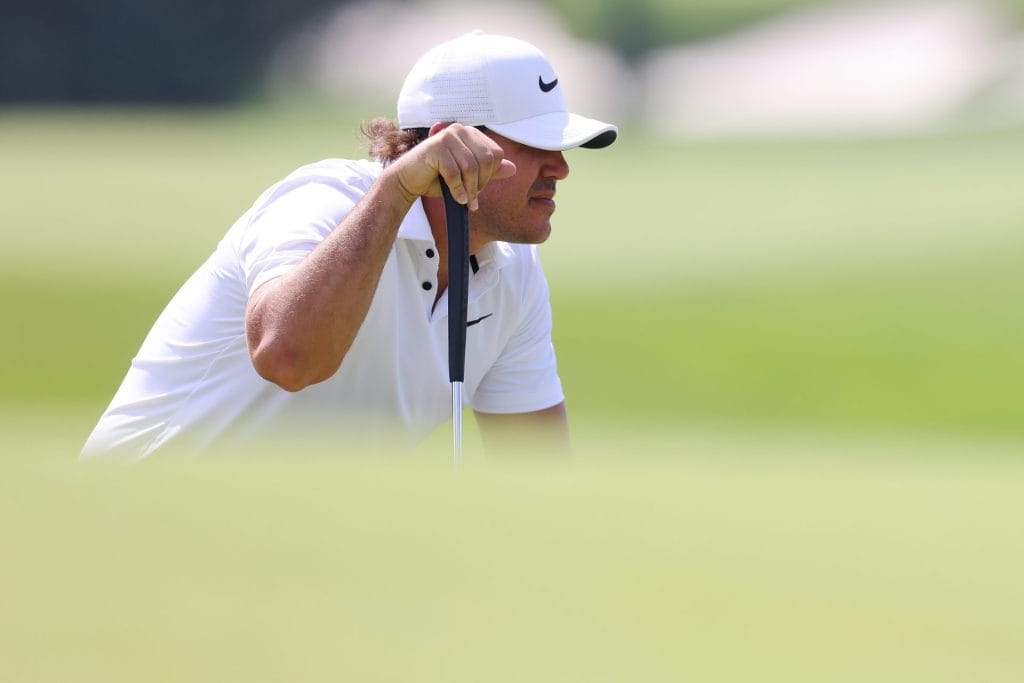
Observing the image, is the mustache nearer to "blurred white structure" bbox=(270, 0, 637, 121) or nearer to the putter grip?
the putter grip

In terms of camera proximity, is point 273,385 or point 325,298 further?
point 273,385

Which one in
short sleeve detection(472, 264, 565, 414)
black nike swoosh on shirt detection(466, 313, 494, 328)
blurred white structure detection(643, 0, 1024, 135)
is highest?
blurred white structure detection(643, 0, 1024, 135)

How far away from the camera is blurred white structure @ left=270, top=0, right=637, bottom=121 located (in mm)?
24312

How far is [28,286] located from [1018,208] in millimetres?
6506

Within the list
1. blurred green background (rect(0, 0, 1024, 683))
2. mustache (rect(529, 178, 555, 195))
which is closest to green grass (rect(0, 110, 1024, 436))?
blurred green background (rect(0, 0, 1024, 683))

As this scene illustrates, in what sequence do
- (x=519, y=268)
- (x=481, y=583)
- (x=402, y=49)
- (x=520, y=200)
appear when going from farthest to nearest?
(x=402, y=49) < (x=519, y=268) < (x=520, y=200) < (x=481, y=583)

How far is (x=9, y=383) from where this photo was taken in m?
7.11

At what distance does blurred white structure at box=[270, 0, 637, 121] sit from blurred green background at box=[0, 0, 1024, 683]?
13.5 feet

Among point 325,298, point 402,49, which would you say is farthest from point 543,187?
point 402,49

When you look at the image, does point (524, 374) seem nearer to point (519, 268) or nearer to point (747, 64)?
point (519, 268)

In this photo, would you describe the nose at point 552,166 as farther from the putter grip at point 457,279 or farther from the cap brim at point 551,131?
the putter grip at point 457,279

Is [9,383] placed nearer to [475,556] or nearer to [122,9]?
[475,556]

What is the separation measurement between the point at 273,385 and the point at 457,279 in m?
0.35

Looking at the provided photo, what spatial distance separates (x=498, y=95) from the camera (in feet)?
8.52
